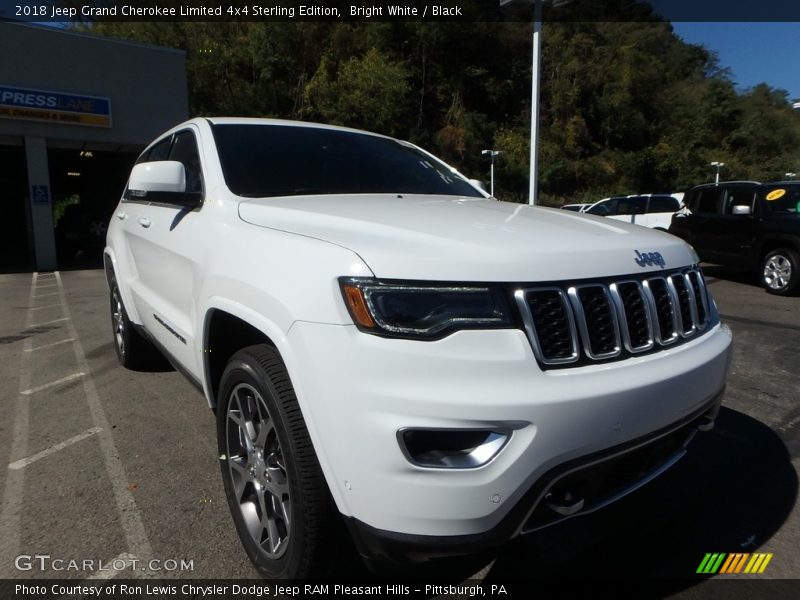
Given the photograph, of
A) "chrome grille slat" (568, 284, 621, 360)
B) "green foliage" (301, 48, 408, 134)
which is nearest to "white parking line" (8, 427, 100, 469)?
"chrome grille slat" (568, 284, 621, 360)

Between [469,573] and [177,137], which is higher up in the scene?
[177,137]

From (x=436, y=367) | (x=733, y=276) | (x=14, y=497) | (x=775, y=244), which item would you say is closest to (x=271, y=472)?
(x=436, y=367)

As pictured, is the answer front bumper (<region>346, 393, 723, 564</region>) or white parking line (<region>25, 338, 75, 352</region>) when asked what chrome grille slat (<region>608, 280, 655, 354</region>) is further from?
white parking line (<region>25, 338, 75, 352</region>)

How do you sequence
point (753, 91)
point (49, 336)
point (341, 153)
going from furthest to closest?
point (753, 91), point (49, 336), point (341, 153)

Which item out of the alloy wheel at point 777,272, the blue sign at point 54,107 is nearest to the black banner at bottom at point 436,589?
the alloy wheel at point 777,272

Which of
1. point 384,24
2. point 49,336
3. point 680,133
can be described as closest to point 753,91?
point 680,133

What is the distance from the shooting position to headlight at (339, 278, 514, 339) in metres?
1.59

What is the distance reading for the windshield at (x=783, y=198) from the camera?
8586 mm

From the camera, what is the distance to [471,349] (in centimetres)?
156

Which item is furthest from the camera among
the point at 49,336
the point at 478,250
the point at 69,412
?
the point at 49,336

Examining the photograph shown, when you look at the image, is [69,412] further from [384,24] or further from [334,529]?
[384,24]

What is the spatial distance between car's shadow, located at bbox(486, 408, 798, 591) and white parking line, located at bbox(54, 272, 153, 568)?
142cm

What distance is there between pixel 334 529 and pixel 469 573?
2.28ft

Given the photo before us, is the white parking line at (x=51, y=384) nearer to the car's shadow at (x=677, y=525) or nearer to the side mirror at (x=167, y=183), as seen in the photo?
the side mirror at (x=167, y=183)
